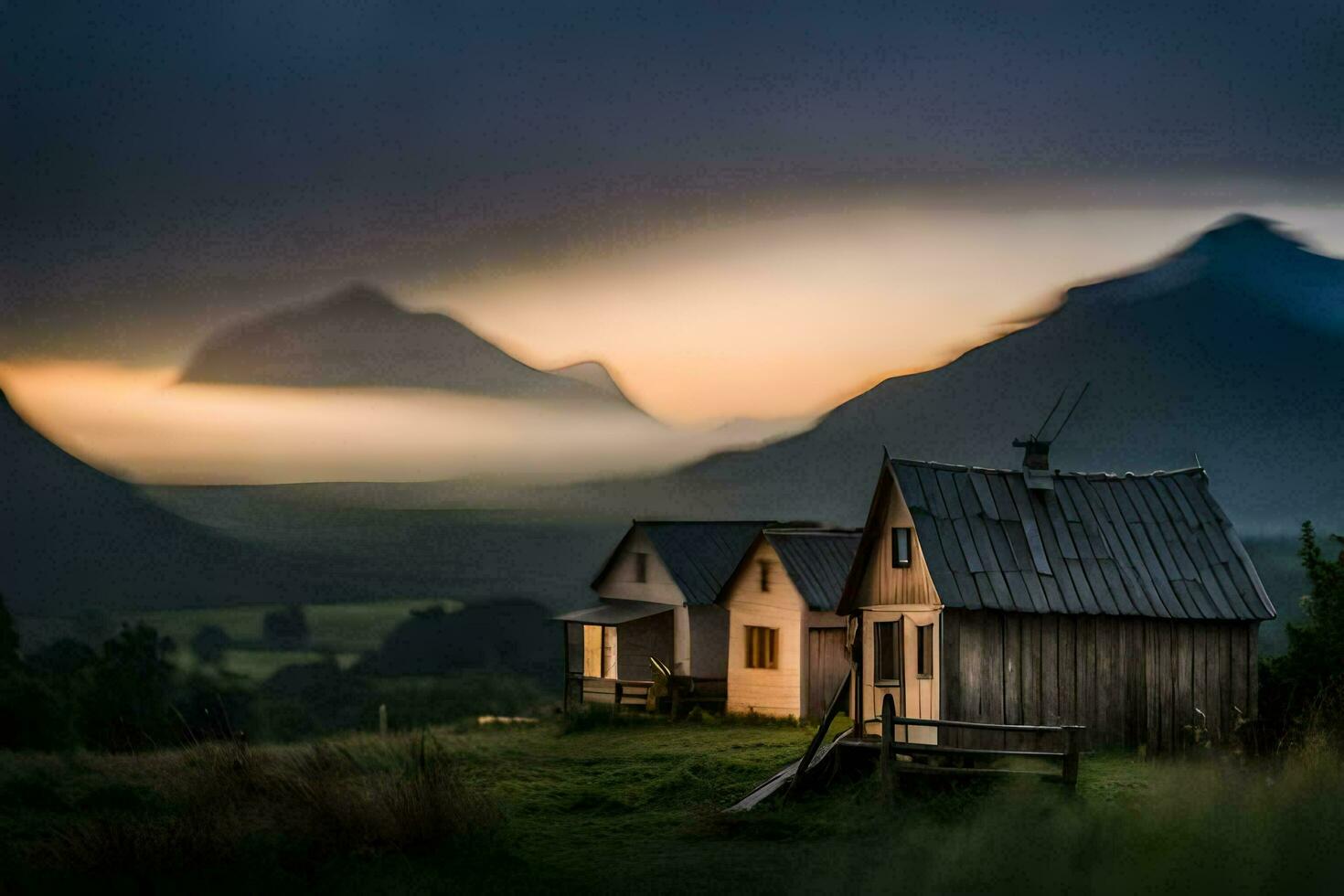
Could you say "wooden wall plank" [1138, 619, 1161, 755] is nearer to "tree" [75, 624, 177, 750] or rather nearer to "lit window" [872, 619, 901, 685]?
"lit window" [872, 619, 901, 685]

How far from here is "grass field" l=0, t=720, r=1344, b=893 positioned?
15.9 meters

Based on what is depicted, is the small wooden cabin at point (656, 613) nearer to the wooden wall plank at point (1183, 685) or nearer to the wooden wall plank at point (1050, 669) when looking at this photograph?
the wooden wall plank at point (1183, 685)

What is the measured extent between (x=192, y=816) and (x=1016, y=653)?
14506 millimetres

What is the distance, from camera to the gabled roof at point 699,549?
146ft

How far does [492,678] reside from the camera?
156 feet

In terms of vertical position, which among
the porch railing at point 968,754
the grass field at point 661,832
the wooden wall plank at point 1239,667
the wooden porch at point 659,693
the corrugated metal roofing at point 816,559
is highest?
the corrugated metal roofing at point 816,559

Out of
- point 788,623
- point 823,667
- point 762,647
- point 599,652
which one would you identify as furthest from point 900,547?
point 599,652

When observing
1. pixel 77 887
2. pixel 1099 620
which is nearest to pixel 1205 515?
pixel 1099 620

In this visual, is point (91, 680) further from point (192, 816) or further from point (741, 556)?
point (192, 816)

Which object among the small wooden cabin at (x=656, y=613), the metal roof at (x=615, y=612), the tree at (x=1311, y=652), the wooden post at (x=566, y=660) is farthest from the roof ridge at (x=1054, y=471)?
the wooden post at (x=566, y=660)

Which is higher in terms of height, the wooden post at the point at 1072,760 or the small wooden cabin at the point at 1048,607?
the small wooden cabin at the point at 1048,607

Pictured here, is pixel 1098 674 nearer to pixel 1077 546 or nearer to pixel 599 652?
pixel 1077 546

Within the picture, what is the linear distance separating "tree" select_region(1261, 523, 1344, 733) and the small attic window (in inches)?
291

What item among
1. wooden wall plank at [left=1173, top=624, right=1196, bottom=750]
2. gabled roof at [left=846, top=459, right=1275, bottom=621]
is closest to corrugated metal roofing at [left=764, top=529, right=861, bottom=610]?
gabled roof at [left=846, top=459, right=1275, bottom=621]
